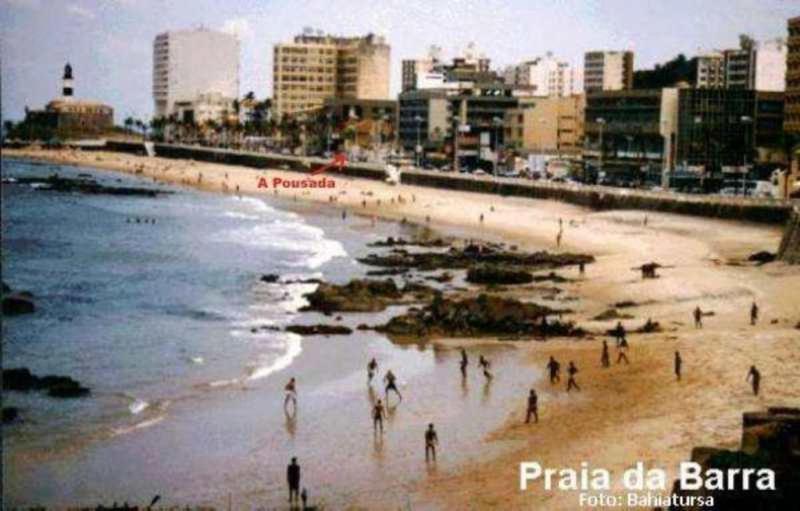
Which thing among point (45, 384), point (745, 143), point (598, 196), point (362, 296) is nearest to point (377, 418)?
point (45, 384)

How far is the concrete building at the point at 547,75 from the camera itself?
193000 mm

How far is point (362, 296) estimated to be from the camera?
145 feet

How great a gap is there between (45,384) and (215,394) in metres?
4.58

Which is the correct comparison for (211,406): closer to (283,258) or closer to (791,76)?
(283,258)

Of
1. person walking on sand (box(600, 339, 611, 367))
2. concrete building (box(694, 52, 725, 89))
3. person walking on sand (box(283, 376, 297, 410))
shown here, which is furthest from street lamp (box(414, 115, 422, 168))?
person walking on sand (box(283, 376, 297, 410))

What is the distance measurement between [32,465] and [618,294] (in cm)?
2664

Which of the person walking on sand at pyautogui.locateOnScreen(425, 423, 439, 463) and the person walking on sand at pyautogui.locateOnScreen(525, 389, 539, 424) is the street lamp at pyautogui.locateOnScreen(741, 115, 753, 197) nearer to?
the person walking on sand at pyautogui.locateOnScreen(525, 389, 539, 424)

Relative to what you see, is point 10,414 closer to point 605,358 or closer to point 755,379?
point 605,358

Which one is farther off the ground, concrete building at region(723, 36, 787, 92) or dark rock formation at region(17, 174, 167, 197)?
concrete building at region(723, 36, 787, 92)

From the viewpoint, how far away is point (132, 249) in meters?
70.4

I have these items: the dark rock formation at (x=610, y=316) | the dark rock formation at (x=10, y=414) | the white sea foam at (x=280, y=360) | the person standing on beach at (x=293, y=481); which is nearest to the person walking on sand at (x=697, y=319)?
the dark rock formation at (x=610, y=316)

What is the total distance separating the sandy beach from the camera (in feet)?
69.8

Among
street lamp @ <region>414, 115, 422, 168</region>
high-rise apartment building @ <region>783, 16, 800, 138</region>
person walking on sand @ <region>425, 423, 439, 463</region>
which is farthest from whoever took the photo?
street lamp @ <region>414, 115, 422, 168</region>

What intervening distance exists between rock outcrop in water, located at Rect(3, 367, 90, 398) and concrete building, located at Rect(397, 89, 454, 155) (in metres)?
111
